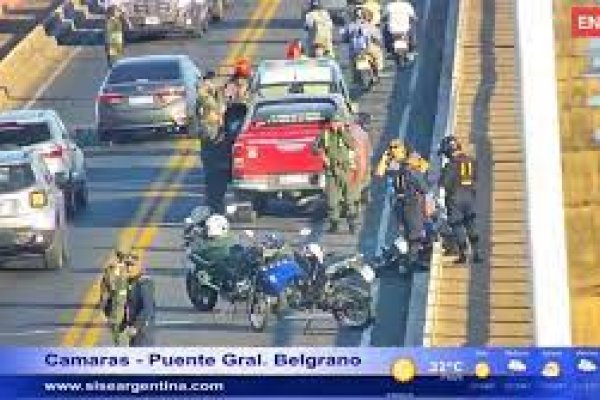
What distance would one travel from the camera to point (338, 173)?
32.1 metres

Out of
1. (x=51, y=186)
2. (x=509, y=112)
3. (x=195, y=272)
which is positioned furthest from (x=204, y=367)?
(x=509, y=112)

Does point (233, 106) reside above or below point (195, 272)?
above

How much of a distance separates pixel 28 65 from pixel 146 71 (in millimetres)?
9069

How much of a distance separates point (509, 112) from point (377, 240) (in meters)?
5.15

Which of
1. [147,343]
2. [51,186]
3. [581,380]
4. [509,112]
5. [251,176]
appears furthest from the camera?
[509,112]

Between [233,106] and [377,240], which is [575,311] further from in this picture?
[233,106]

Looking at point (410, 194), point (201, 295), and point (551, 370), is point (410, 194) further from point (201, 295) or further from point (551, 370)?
point (551, 370)

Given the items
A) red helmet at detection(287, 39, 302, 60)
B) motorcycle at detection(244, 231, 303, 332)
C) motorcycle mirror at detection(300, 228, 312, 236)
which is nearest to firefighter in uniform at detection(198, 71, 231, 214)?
motorcycle mirror at detection(300, 228, 312, 236)

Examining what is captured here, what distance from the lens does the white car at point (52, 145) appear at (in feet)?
110

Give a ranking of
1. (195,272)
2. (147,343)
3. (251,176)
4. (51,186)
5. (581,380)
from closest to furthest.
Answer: (581,380) < (147,343) < (195,272) < (51,186) < (251,176)

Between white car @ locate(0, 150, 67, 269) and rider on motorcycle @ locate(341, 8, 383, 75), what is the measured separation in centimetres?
1322

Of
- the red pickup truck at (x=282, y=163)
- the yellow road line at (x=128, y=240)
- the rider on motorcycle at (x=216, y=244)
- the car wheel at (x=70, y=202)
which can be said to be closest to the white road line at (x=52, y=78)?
the yellow road line at (x=128, y=240)

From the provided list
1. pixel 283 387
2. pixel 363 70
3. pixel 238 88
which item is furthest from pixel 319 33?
pixel 283 387

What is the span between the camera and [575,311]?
2123 cm
